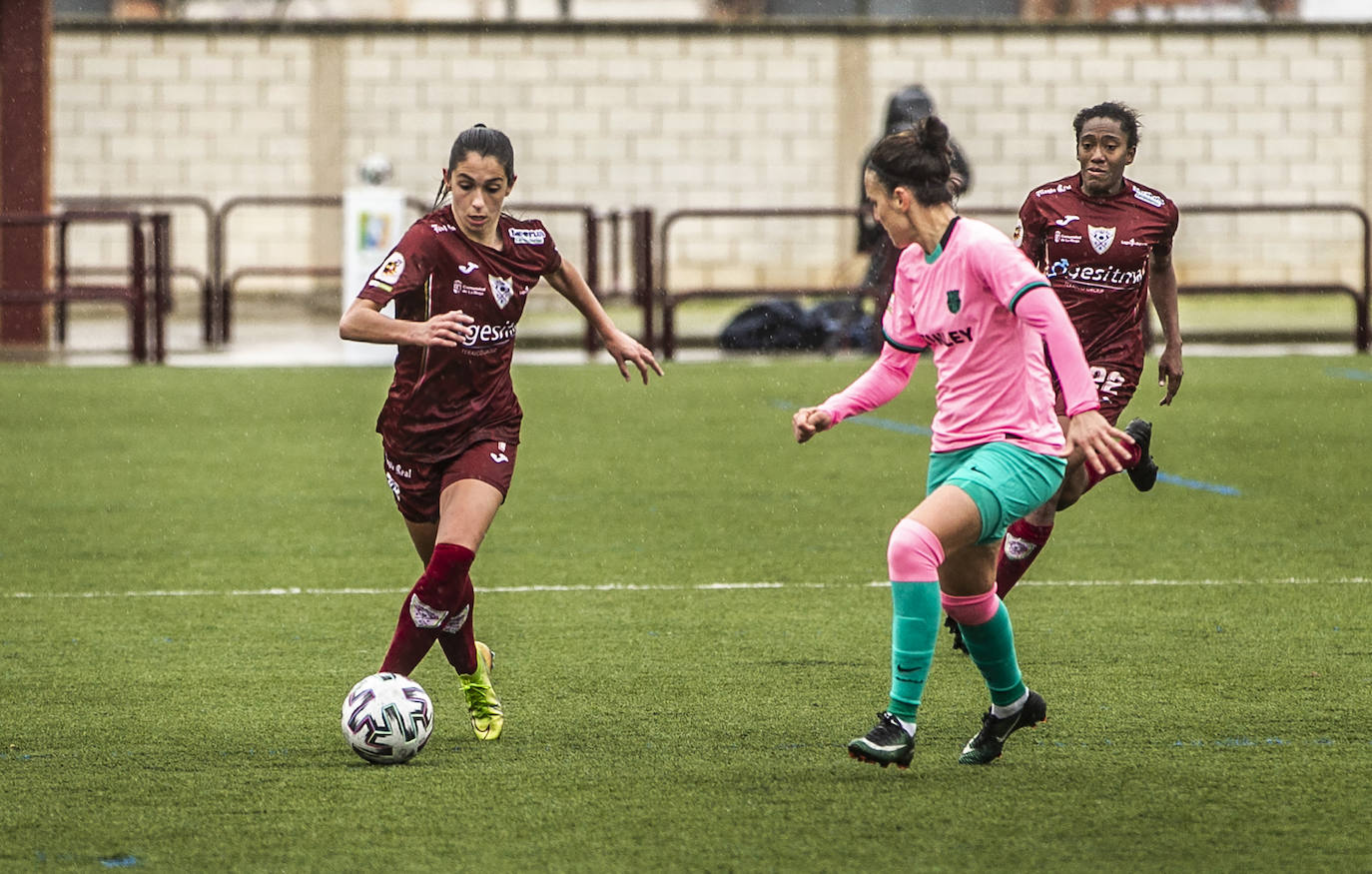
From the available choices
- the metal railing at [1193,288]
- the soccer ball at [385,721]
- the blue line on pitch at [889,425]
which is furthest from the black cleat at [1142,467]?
the metal railing at [1193,288]

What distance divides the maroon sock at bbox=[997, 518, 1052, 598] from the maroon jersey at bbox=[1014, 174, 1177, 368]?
0.71 m

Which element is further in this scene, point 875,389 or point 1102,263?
point 1102,263

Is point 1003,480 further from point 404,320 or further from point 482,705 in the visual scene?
point 404,320

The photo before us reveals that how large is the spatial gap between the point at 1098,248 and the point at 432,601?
310cm

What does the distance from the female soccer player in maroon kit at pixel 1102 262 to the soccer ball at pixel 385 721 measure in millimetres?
2623

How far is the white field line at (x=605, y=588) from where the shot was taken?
8062 mm

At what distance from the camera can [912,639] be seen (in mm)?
5012

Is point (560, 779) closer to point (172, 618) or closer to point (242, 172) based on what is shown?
point (172, 618)

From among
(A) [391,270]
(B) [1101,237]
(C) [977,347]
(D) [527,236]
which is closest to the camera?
(C) [977,347]

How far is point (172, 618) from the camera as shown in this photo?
7.57 meters

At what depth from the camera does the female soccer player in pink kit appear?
195 inches

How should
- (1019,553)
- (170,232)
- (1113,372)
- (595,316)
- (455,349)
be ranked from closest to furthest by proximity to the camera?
1. (455,349)
2. (595,316)
3. (1019,553)
4. (1113,372)
5. (170,232)

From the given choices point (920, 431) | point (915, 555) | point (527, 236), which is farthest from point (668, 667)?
point (920, 431)

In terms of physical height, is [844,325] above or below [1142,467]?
below
